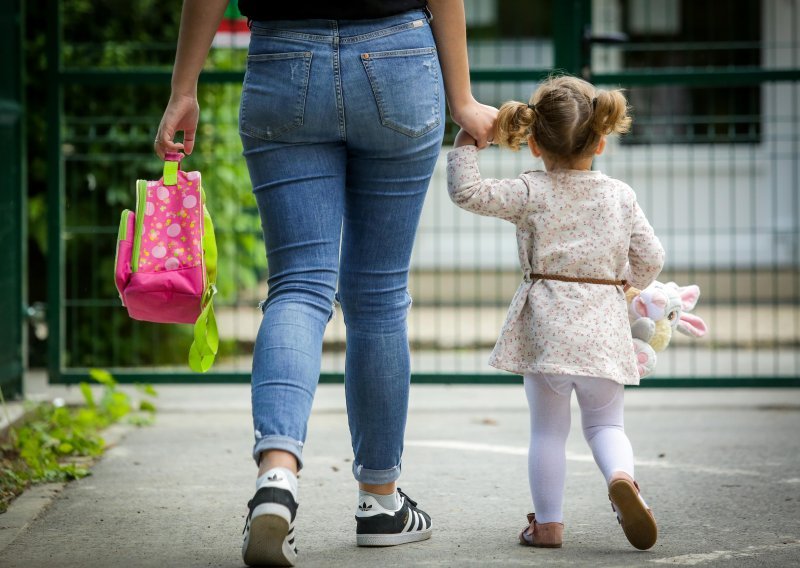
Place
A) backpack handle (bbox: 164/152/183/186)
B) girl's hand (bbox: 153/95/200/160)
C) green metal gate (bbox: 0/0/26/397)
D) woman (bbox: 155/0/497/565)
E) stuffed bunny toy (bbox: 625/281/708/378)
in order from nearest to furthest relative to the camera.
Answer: woman (bbox: 155/0/497/565) < girl's hand (bbox: 153/95/200/160) < backpack handle (bbox: 164/152/183/186) < stuffed bunny toy (bbox: 625/281/708/378) < green metal gate (bbox: 0/0/26/397)

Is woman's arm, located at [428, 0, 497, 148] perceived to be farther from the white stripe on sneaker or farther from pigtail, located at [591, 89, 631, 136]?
the white stripe on sneaker

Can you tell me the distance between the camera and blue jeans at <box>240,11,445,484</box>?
256 cm

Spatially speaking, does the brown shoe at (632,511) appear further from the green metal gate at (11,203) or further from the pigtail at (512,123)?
the green metal gate at (11,203)

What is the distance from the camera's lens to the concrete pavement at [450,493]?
2859 millimetres

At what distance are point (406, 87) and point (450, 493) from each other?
1453 mm

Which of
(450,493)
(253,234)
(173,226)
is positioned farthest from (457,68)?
(253,234)

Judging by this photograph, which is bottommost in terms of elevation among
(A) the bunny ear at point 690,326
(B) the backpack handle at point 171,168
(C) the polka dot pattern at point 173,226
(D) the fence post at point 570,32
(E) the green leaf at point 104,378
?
(E) the green leaf at point 104,378

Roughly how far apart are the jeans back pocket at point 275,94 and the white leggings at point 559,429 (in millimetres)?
912

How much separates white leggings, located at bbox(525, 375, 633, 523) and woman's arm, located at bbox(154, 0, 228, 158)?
1.06 m

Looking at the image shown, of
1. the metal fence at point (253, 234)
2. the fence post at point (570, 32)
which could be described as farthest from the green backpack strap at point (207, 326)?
the fence post at point (570, 32)

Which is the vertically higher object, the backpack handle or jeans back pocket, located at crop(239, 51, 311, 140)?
jeans back pocket, located at crop(239, 51, 311, 140)

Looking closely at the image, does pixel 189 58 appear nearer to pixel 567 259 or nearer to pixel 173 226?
pixel 173 226

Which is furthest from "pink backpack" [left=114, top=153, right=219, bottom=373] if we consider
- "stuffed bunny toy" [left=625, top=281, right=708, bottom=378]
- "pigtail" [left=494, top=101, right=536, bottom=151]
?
"stuffed bunny toy" [left=625, top=281, right=708, bottom=378]

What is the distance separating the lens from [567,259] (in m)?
2.91
